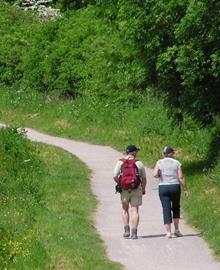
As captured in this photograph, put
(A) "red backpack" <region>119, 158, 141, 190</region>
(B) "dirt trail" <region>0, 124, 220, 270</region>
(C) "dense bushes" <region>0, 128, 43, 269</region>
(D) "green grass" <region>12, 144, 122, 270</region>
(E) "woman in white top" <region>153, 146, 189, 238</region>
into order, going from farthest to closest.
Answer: (E) "woman in white top" <region>153, 146, 189, 238</region>, (A) "red backpack" <region>119, 158, 141, 190</region>, (B) "dirt trail" <region>0, 124, 220, 270</region>, (C) "dense bushes" <region>0, 128, 43, 269</region>, (D) "green grass" <region>12, 144, 122, 270</region>

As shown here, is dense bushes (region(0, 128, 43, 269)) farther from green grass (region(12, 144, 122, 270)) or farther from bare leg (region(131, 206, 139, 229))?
bare leg (region(131, 206, 139, 229))

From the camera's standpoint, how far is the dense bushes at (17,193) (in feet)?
43.5

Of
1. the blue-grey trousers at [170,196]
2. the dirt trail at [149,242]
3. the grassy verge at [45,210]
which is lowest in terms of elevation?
the dirt trail at [149,242]

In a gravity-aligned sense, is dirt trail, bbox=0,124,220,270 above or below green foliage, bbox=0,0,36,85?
below

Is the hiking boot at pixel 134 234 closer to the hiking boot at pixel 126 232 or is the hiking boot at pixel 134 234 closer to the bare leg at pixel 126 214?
the hiking boot at pixel 126 232

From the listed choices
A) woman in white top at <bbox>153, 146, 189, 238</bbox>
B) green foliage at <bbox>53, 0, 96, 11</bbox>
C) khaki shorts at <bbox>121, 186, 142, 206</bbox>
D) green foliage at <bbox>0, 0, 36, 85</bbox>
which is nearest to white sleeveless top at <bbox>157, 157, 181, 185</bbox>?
woman in white top at <bbox>153, 146, 189, 238</bbox>

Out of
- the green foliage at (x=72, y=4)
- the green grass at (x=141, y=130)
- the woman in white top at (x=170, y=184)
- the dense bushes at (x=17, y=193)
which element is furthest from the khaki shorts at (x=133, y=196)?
the green foliage at (x=72, y=4)

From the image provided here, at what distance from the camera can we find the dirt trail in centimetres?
1339

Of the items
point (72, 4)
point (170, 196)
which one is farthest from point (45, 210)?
point (72, 4)

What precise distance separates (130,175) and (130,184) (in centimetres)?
15

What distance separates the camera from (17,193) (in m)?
19.2

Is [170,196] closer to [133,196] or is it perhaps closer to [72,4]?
[133,196]

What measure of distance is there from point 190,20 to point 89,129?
43.3 ft

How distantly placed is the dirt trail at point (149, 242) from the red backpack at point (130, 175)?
94cm
